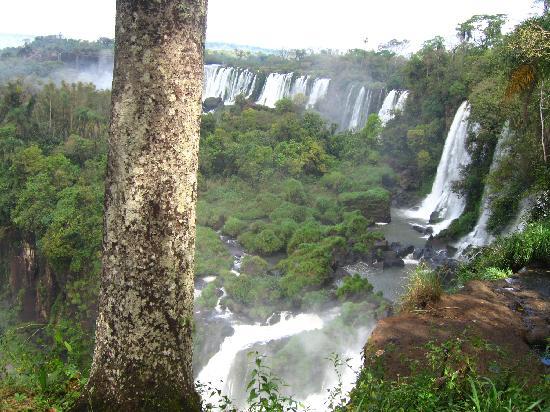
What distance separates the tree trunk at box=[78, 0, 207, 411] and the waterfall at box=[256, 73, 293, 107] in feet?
111

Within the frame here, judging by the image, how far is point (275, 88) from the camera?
36.5 m

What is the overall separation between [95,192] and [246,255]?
20.5ft

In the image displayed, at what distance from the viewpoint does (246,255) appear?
1700cm

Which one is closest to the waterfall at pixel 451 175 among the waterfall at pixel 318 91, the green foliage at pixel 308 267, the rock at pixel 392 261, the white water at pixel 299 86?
the rock at pixel 392 261

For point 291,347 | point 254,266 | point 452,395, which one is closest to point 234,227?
point 254,266

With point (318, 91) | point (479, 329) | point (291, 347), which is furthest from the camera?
point (318, 91)

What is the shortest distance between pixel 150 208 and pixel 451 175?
18.7 meters

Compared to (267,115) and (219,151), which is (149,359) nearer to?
(219,151)

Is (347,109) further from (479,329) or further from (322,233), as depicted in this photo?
(479,329)

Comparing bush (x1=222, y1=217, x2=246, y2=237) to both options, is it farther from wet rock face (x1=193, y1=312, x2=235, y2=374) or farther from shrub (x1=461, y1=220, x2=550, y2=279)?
shrub (x1=461, y1=220, x2=550, y2=279)

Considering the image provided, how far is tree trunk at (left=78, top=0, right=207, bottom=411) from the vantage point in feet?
6.95

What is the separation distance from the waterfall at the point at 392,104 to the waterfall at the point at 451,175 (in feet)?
25.3

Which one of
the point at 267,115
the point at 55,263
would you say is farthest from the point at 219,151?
the point at 55,263

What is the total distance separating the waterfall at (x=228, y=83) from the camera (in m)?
38.9
